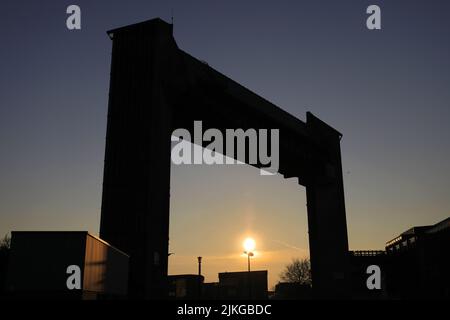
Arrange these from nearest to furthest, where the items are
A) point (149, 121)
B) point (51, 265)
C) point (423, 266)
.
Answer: point (51, 265)
point (149, 121)
point (423, 266)

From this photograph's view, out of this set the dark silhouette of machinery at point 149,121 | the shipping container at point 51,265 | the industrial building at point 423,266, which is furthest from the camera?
the industrial building at point 423,266

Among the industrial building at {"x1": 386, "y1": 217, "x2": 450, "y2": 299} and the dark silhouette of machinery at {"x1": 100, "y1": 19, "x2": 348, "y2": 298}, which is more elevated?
the dark silhouette of machinery at {"x1": 100, "y1": 19, "x2": 348, "y2": 298}

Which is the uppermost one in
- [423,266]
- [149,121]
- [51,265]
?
[149,121]

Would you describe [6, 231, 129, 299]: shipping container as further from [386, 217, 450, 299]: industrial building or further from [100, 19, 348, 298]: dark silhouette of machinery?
[386, 217, 450, 299]: industrial building

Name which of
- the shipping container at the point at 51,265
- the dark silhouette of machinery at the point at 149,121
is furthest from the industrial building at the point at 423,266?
the shipping container at the point at 51,265

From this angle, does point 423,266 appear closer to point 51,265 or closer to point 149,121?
point 149,121

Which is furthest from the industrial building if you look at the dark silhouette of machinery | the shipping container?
the shipping container

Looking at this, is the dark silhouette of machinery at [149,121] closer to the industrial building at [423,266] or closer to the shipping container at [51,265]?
the shipping container at [51,265]

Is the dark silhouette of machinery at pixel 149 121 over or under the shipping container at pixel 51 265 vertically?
over

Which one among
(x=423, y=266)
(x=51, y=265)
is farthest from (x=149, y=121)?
(x=423, y=266)

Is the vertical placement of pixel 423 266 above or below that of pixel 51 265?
above

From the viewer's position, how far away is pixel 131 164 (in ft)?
77.3

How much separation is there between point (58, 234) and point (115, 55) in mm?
14351

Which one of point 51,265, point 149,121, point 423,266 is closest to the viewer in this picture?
point 51,265
